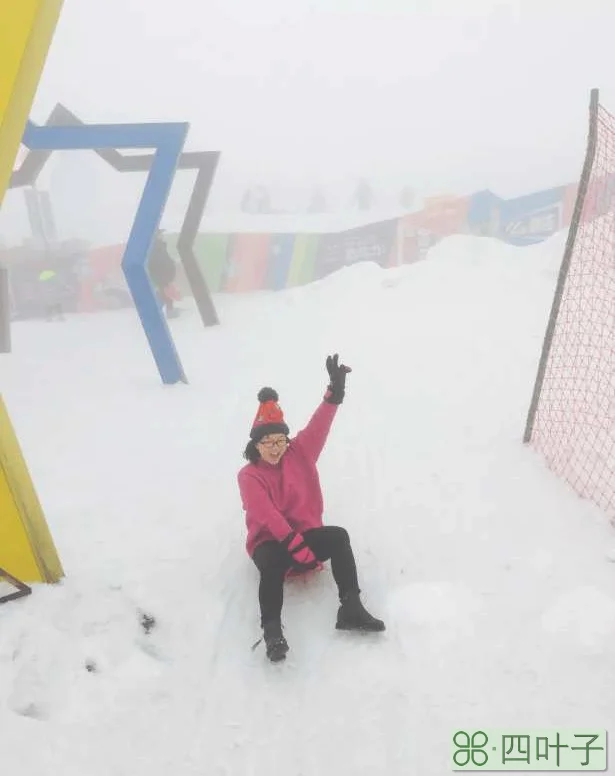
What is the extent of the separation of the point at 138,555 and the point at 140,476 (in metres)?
1.21

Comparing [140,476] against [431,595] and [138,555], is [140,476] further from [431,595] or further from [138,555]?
[431,595]

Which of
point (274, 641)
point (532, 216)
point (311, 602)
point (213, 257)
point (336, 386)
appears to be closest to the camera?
point (274, 641)

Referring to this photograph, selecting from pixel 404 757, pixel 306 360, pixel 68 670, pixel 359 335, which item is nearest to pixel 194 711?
pixel 68 670

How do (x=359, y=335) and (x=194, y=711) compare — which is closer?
(x=194, y=711)

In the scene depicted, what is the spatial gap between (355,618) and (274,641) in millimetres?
414

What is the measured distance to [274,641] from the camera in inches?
95.1

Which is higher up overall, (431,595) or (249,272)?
(431,595)

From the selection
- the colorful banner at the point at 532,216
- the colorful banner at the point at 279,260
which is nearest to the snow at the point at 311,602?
the colorful banner at the point at 279,260

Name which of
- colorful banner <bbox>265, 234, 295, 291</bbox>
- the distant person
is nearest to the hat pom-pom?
the distant person

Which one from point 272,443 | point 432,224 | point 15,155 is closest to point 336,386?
point 272,443

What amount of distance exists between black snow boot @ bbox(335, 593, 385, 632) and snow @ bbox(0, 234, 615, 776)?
79 mm

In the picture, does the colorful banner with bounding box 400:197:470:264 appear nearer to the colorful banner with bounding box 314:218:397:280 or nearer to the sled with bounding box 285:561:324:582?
the colorful banner with bounding box 314:218:397:280

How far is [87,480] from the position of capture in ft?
14.1

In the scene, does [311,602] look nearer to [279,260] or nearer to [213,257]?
[213,257]
